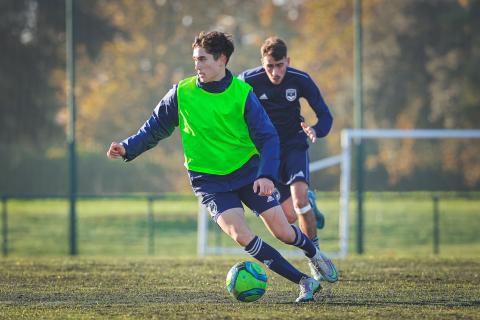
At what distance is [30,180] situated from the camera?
29000 mm

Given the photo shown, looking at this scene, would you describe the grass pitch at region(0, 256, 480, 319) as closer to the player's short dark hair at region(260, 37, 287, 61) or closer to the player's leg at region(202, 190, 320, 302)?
the player's leg at region(202, 190, 320, 302)

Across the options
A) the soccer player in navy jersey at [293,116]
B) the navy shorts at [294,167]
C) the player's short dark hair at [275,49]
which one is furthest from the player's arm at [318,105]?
the player's short dark hair at [275,49]

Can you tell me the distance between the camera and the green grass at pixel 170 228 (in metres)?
23.9

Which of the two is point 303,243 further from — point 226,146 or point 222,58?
point 222,58

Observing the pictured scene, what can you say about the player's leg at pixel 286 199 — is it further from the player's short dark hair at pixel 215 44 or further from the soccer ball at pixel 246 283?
the player's short dark hair at pixel 215 44

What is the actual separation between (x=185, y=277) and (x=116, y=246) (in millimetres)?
15522

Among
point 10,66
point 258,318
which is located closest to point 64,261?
point 258,318

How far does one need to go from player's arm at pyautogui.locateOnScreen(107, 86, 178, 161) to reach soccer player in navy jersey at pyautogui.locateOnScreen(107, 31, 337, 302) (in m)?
0.01

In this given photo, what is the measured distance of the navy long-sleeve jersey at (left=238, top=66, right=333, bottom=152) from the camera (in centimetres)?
901

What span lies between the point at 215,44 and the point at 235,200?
116 centimetres

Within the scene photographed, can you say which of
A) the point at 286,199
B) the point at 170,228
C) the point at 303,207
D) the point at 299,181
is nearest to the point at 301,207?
the point at 303,207

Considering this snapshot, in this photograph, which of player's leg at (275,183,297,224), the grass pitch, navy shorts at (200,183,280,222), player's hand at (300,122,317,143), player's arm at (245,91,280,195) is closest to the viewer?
the grass pitch

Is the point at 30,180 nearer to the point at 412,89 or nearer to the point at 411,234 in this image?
the point at 411,234

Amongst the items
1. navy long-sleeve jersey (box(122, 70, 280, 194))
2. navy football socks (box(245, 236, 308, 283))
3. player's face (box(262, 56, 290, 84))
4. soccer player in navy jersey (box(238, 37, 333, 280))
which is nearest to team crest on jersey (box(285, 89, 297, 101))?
soccer player in navy jersey (box(238, 37, 333, 280))
